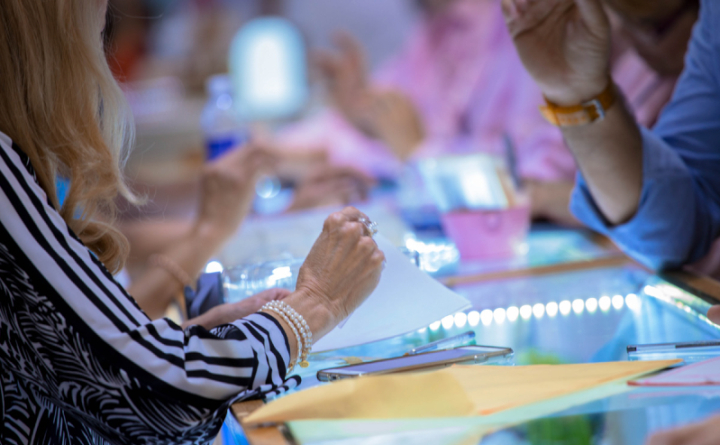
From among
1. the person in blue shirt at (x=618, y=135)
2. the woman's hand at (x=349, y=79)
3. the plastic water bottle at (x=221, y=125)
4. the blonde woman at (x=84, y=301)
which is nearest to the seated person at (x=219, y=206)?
the plastic water bottle at (x=221, y=125)

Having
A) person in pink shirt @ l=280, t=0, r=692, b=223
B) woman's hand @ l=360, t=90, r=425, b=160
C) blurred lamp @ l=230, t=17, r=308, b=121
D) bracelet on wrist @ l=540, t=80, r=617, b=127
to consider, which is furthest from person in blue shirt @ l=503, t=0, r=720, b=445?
blurred lamp @ l=230, t=17, r=308, b=121

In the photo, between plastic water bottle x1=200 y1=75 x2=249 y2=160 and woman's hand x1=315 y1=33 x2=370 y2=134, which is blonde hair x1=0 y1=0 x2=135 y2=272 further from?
woman's hand x1=315 y1=33 x2=370 y2=134

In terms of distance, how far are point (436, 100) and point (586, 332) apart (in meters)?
1.79

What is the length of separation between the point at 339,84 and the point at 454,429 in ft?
6.38

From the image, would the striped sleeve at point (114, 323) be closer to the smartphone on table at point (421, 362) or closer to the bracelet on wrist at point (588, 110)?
the smartphone on table at point (421, 362)

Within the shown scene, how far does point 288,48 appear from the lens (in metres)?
4.02

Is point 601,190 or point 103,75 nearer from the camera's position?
point 103,75

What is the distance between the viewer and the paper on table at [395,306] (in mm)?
677

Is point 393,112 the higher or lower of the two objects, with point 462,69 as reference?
lower

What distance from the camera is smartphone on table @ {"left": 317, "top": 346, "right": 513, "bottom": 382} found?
562 mm

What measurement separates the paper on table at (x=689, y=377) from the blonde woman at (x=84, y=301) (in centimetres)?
26

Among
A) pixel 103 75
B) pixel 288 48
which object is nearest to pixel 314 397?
pixel 103 75

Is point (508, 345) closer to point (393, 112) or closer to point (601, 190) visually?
point (601, 190)

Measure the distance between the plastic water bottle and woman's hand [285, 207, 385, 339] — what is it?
889 mm
